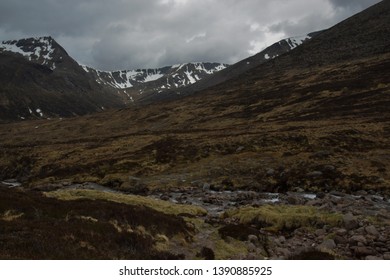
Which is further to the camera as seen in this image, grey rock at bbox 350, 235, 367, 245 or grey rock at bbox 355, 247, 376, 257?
grey rock at bbox 350, 235, 367, 245

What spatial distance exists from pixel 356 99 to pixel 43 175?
7452cm

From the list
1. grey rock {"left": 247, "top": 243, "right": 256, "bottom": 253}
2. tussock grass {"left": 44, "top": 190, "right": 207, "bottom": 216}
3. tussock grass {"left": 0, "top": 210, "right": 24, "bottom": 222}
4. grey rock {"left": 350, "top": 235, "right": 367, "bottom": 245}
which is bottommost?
grey rock {"left": 350, "top": 235, "right": 367, "bottom": 245}

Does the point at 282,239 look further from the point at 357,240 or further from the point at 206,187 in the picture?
the point at 206,187

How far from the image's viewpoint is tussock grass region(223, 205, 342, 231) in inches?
976

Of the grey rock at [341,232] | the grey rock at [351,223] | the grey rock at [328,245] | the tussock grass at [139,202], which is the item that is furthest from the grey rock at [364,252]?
the tussock grass at [139,202]

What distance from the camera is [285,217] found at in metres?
26.2

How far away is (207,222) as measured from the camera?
2656 centimetres

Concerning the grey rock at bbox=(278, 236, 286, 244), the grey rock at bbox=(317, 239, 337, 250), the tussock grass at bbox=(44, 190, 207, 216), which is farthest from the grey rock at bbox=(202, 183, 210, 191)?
the grey rock at bbox=(317, 239, 337, 250)

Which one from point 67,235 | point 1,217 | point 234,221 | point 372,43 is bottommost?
point 234,221

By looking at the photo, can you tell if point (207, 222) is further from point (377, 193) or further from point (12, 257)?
point (377, 193)

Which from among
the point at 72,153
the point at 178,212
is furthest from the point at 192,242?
the point at 72,153

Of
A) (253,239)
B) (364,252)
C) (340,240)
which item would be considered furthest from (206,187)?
(364,252)

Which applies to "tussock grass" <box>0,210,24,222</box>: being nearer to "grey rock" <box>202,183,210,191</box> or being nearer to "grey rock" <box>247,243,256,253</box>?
"grey rock" <box>247,243,256,253</box>

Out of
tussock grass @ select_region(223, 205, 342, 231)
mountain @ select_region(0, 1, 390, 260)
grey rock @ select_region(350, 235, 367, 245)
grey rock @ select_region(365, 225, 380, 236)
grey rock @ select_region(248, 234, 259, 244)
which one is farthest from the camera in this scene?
tussock grass @ select_region(223, 205, 342, 231)
